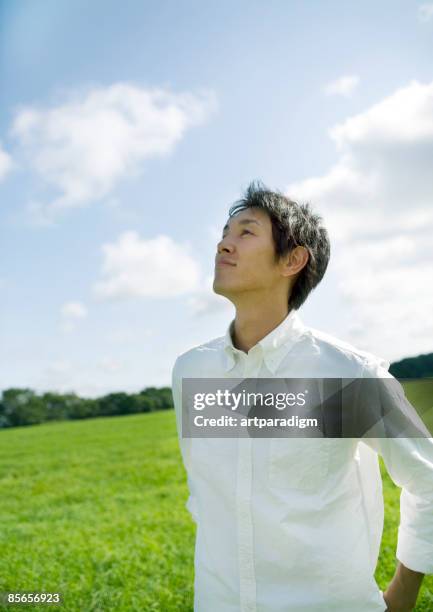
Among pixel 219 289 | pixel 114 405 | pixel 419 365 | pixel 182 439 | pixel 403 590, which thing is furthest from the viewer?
pixel 114 405

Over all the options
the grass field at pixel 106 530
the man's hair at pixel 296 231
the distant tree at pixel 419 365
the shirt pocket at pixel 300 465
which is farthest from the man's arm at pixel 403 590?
the distant tree at pixel 419 365

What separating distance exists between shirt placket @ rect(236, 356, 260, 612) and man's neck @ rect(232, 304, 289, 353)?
44cm

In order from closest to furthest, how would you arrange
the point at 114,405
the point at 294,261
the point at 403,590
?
the point at 403,590 → the point at 294,261 → the point at 114,405

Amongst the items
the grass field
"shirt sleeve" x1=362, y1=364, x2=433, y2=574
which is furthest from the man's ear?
the grass field

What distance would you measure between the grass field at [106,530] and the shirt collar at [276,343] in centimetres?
182

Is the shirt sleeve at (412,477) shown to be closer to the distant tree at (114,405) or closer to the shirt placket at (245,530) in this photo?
the shirt placket at (245,530)

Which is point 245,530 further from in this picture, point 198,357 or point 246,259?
point 246,259

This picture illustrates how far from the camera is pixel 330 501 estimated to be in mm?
2115

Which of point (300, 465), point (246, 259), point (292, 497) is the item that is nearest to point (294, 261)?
point (246, 259)

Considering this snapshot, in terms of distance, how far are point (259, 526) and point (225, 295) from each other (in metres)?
0.89

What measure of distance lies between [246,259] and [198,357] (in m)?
0.49

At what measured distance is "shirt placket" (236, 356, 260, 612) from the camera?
2.07 meters

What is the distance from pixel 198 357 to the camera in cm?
264

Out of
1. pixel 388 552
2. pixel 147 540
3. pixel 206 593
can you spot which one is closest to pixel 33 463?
pixel 147 540
